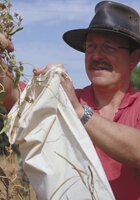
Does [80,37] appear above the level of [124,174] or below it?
above

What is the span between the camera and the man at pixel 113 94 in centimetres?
244

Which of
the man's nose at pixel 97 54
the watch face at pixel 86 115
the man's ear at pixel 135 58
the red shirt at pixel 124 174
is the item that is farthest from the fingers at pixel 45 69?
the man's ear at pixel 135 58

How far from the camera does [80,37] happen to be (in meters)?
3.25

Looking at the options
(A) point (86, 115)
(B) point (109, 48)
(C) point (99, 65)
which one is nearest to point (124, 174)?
(A) point (86, 115)

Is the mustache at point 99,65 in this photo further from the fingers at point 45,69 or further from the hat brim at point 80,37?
the fingers at point 45,69

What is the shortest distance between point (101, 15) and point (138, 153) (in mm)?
949

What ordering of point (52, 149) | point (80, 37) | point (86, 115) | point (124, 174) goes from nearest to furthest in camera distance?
point (52, 149) → point (86, 115) → point (124, 174) → point (80, 37)

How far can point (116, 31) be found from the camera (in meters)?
2.94

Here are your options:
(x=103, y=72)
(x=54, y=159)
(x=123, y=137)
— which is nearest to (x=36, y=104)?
(x=54, y=159)

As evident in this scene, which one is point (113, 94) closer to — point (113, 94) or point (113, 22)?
point (113, 94)

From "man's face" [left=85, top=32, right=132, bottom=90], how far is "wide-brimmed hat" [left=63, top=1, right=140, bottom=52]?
2.0 inches

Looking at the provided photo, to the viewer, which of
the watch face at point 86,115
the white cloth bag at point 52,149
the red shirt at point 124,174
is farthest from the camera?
the red shirt at point 124,174

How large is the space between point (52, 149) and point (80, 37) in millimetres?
1335

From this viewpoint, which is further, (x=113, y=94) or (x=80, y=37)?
(x=80, y=37)
